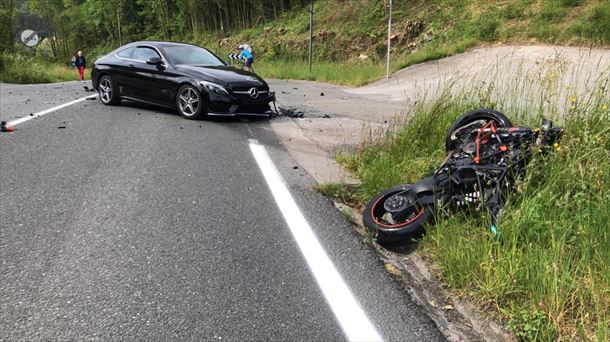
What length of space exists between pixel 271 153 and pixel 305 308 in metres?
4.12

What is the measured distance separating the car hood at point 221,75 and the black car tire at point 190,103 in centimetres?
31

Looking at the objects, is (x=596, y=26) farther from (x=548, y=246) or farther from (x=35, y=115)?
(x=35, y=115)

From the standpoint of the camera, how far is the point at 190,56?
410 inches

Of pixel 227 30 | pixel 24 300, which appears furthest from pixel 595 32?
pixel 227 30

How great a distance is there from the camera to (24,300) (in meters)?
2.96

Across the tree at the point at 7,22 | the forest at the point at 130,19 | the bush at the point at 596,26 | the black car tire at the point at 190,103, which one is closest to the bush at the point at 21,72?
the black car tire at the point at 190,103

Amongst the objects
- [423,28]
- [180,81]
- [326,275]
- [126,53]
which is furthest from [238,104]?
[423,28]

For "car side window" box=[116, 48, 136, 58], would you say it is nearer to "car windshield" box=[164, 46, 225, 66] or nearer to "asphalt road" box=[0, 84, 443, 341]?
"car windshield" box=[164, 46, 225, 66]

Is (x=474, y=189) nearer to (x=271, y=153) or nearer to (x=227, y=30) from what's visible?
(x=271, y=153)

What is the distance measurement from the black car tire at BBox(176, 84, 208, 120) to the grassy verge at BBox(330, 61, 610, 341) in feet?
16.7

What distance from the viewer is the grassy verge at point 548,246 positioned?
2.66 m

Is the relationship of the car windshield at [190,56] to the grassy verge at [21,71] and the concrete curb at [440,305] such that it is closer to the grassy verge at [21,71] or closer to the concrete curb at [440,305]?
the concrete curb at [440,305]

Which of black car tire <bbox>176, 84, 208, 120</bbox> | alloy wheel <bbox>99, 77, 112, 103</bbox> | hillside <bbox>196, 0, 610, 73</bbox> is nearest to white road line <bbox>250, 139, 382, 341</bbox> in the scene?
black car tire <bbox>176, 84, 208, 120</bbox>

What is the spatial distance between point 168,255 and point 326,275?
1.18 m
